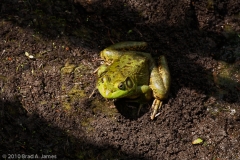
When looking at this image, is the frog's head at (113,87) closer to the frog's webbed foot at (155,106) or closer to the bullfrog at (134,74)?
the bullfrog at (134,74)

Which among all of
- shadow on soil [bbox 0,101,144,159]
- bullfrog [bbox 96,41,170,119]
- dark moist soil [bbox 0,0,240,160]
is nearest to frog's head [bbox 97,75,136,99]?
bullfrog [bbox 96,41,170,119]

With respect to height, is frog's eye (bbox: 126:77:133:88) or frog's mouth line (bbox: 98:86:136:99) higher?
frog's eye (bbox: 126:77:133:88)

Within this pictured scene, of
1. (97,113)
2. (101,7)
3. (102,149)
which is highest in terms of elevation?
(101,7)

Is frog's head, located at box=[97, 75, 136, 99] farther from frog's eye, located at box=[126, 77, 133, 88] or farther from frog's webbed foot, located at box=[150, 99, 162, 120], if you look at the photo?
frog's webbed foot, located at box=[150, 99, 162, 120]

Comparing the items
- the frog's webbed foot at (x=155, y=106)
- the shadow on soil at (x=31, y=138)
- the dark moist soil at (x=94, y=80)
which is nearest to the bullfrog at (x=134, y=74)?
the frog's webbed foot at (x=155, y=106)

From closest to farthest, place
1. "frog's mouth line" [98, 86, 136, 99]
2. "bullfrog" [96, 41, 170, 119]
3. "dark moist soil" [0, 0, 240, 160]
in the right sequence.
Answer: "frog's mouth line" [98, 86, 136, 99] < "bullfrog" [96, 41, 170, 119] < "dark moist soil" [0, 0, 240, 160]

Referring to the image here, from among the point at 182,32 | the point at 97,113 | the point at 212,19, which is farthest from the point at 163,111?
the point at 212,19

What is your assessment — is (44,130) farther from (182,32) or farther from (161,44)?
(182,32)
